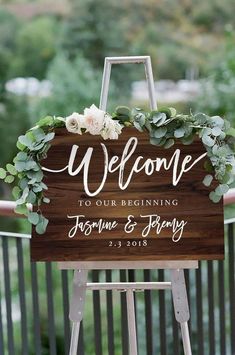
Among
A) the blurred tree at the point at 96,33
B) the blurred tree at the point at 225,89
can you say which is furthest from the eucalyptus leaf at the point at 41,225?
the blurred tree at the point at 96,33

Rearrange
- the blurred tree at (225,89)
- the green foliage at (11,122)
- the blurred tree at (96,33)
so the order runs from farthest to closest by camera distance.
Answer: the blurred tree at (96,33)
the green foliage at (11,122)
the blurred tree at (225,89)

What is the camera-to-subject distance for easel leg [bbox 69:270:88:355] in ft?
7.36

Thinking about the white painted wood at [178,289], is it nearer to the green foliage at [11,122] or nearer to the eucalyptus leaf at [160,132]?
the eucalyptus leaf at [160,132]

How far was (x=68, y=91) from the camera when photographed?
13.3 m

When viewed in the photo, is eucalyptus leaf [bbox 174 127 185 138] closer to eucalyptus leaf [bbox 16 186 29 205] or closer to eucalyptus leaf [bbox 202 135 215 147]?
eucalyptus leaf [bbox 202 135 215 147]

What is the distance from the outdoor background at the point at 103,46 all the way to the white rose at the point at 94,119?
11.9 meters

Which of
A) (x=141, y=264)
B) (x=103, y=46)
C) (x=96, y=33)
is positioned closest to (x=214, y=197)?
(x=141, y=264)

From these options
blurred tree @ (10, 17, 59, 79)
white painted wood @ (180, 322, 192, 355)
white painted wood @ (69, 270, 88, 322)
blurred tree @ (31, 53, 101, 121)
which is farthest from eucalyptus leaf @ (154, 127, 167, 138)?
blurred tree @ (10, 17, 59, 79)

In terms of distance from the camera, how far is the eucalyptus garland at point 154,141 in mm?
2131

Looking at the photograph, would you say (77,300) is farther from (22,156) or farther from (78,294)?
(22,156)

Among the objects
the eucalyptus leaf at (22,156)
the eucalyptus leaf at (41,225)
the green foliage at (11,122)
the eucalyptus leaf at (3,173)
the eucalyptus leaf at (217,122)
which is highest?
the green foliage at (11,122)

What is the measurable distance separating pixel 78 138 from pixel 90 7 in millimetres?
13884

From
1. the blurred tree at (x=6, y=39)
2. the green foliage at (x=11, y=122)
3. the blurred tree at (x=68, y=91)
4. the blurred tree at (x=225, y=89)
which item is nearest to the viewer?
the blurred tree at (x=225, y=89)

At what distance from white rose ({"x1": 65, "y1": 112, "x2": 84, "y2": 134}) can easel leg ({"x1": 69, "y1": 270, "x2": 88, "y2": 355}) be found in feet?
1.47
